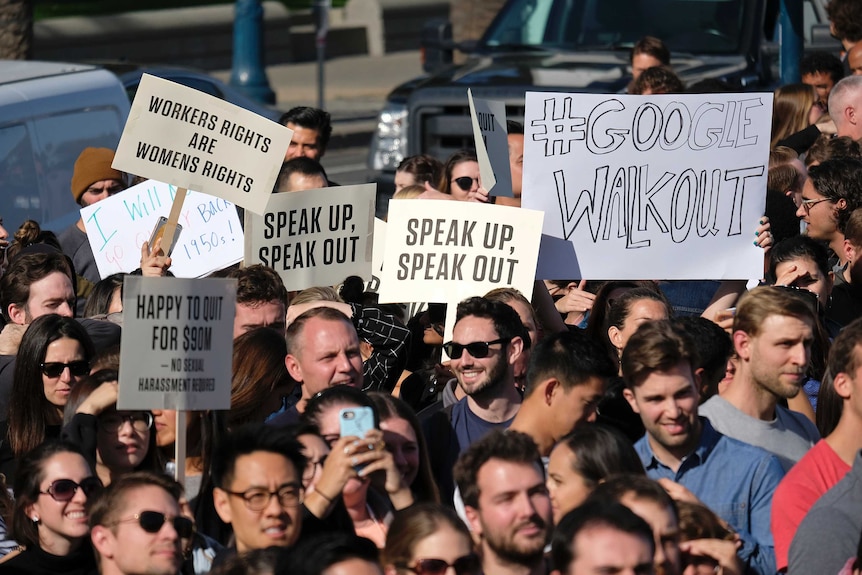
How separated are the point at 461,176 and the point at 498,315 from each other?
93.6 inches

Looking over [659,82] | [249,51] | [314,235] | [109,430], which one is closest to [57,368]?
[109,430]

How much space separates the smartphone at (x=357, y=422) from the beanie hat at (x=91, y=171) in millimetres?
4224

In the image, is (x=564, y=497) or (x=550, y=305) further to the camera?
(x=550, y=305)

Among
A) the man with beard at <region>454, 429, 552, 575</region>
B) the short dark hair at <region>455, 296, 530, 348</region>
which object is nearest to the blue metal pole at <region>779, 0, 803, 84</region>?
the short dark hair at <region>455, 296, 530, 348</region>

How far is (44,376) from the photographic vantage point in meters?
6.01

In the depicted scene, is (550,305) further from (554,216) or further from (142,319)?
(142,319)

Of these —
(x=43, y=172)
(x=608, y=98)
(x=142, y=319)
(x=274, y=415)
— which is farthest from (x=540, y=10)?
(x=142, y=319)

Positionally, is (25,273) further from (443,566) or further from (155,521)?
(443,566)

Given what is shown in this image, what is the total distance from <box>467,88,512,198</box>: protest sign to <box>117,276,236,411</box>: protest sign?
2249 mm

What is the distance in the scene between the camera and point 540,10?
42.7 ft

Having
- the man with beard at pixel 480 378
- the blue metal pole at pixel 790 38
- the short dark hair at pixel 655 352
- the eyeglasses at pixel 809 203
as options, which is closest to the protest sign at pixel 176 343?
the man with beard at pixel 480 378

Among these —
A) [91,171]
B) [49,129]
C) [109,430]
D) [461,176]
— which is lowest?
[49,129]

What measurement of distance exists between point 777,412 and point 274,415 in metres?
1.93

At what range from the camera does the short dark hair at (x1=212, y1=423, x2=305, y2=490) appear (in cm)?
477
